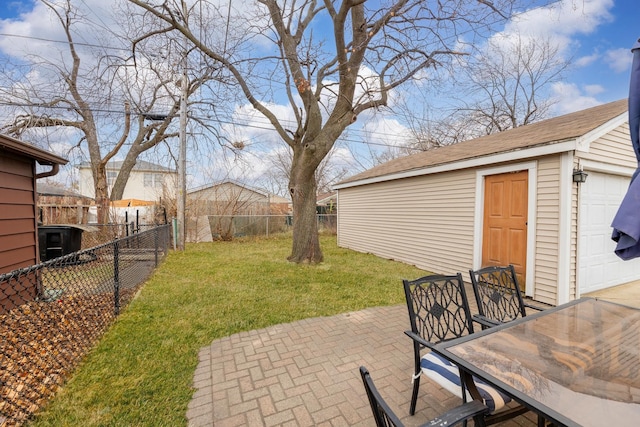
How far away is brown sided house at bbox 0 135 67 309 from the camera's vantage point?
3701 mm

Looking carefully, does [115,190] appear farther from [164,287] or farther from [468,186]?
[468,186]

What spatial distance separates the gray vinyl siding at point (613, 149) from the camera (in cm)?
455

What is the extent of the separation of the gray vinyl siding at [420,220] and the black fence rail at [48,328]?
609 cm

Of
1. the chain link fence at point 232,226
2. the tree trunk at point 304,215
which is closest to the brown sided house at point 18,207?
the tree trunk at point 304,215

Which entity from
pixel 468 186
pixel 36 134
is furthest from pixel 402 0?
pixel 36 134

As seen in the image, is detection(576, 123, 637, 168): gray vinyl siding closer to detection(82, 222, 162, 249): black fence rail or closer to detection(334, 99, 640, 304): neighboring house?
detection(334, 99, 640, 304): neighboring house

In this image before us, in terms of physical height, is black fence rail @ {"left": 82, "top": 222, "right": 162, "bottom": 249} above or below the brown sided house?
below

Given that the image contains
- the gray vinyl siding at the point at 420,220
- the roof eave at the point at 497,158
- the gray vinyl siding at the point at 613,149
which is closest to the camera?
the roof eave at the point at 497,158

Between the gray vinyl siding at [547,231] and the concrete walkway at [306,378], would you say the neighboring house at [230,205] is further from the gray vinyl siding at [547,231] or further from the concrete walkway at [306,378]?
the gray vinyl siding at [547,231]

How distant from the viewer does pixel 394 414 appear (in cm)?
85

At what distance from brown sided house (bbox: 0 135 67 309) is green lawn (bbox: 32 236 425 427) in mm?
1586

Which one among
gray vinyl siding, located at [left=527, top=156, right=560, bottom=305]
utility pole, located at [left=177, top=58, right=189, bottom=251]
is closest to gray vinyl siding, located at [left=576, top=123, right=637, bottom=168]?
gray vinyl siding, located at [left=527, top=156, right=560, bottom=305]

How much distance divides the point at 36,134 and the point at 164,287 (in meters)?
9.59

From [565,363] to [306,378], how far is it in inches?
71.1
